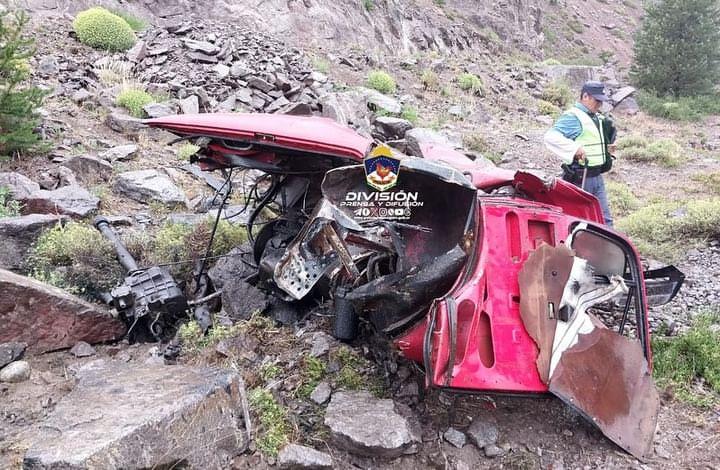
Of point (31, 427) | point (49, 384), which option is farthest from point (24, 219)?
point (31, 427)

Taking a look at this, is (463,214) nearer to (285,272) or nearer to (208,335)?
(285,272)

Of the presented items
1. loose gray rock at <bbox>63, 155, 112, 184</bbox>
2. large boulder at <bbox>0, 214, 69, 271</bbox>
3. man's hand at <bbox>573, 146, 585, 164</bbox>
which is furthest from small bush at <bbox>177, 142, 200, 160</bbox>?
man's hand at <bbox>573, 146, 585, 164</bbox>

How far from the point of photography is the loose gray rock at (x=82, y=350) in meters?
3.49

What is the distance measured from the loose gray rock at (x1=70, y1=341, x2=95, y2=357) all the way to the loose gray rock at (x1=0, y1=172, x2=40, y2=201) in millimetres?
2317

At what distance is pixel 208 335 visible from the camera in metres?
3.62

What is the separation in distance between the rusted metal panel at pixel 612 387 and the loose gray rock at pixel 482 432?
46 centimetres

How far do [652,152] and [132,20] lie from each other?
12209 mm

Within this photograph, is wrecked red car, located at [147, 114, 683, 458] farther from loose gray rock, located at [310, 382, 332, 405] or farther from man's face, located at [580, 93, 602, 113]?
man's face, located at [580, 93, 602, 113]

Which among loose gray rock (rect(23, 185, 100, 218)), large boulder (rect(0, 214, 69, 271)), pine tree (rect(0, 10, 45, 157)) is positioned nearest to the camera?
Result: large boulder (rect(0, 214, 69, 271))

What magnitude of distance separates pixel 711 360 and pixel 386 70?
12892mm

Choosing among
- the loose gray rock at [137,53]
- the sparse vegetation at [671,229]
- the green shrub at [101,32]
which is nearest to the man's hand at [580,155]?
the sparse vegetation at [671,229]

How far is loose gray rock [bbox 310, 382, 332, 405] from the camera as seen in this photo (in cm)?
289

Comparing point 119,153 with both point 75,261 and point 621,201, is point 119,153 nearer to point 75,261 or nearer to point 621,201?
point 75,261

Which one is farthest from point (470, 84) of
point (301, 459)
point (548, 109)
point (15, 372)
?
point (301, 459)
